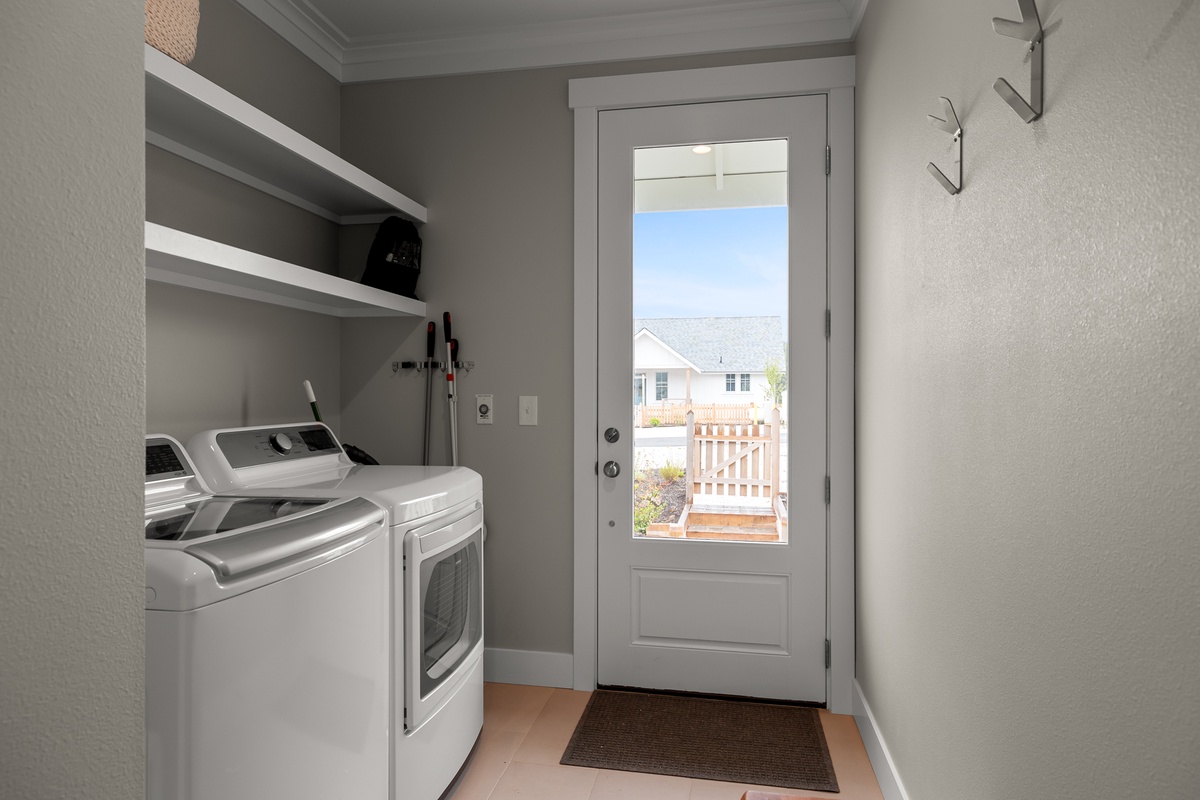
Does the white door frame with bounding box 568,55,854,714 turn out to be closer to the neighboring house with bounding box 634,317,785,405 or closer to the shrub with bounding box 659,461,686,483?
the neighboring house with bounding box 634,317,785,405

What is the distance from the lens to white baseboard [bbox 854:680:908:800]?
188 centimetres

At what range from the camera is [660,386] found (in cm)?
267

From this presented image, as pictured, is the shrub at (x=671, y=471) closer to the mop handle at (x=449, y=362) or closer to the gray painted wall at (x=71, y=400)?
the mop handle at (x=449, y=362)

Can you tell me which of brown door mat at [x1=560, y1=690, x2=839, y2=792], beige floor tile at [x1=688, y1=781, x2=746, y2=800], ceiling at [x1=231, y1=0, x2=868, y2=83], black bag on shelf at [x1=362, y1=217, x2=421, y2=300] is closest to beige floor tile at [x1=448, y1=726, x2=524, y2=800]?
brown door mat at [x1=560, y1=690, x2=839, y2=792]

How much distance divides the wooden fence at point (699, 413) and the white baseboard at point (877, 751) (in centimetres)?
101

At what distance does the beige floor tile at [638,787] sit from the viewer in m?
2.02

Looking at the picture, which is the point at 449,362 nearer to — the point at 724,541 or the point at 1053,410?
the point at 724,541

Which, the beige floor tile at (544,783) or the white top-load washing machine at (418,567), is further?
the beige floor tile at (544,783)

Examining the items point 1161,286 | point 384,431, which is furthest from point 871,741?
point 384,431

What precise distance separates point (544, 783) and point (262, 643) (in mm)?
1193

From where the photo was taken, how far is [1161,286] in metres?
0.74

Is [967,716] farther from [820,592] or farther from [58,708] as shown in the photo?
[58,708]

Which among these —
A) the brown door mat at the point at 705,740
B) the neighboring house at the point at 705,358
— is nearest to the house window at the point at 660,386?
the neighboring house at the point at 705,358

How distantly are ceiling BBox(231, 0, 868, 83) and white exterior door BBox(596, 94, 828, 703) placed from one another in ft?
0.77
